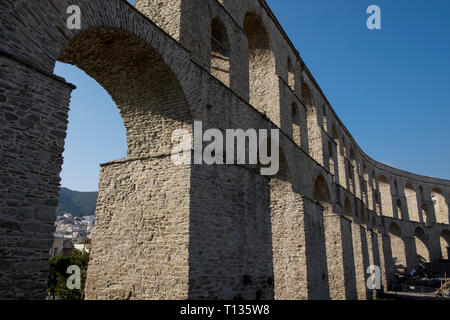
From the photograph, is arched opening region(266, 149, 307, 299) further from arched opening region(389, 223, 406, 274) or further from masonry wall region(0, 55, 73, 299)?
arched opening region(389, 223, 406, 274)

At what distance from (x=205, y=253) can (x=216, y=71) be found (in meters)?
5.59

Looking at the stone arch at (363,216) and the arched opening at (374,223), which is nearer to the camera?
the stone arch at (363,216)

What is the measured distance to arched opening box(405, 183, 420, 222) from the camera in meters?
37.9

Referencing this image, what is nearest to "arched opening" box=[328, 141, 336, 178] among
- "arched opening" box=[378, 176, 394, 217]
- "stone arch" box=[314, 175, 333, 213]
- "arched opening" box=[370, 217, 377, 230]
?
"stone arch" box=[314, 175, 333, 213]

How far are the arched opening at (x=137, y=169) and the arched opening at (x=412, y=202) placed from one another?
3799 centimetres

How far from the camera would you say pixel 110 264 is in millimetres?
7512

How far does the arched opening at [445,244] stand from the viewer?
3849 centimetres

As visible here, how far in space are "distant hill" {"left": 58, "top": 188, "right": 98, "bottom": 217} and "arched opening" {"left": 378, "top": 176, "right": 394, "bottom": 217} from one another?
133880 millimetres

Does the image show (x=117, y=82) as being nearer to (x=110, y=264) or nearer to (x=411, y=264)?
(x=110, y=264)

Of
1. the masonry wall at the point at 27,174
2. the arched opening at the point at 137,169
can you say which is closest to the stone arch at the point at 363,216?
the arched opening at the point at 137,169

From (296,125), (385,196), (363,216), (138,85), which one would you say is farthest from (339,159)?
(138,85)

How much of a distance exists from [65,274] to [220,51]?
18.6m

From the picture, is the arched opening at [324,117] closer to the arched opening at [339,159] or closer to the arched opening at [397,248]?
the arched opening at [339,159]
